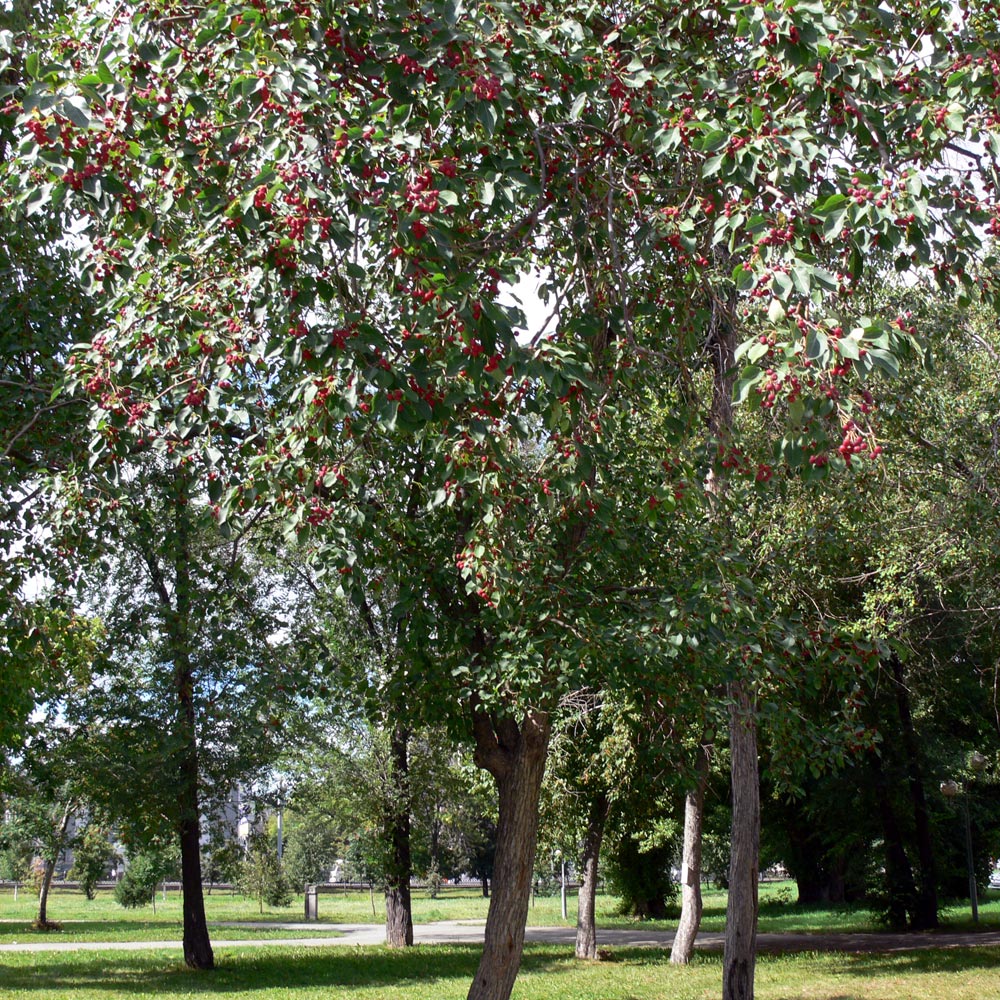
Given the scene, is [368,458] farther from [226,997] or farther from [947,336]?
[226,997]

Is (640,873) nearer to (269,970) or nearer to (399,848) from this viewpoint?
(399,848)

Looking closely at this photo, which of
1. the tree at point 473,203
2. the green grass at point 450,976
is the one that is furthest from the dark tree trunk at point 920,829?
the tree at point 473,203

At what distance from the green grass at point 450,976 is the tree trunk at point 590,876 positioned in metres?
0.50

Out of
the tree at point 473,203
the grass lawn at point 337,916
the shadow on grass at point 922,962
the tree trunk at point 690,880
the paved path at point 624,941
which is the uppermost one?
the tree at point 473,203

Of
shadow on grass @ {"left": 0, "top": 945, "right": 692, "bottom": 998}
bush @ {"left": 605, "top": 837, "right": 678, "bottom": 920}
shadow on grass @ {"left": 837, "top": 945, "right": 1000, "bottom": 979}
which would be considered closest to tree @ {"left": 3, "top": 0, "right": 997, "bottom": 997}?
shadow on grass @ {"left": 0, "top": 945, "right": 692, "bottom": 998}

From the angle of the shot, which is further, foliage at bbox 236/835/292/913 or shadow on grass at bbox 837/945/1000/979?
foliage at bbox 236/835/292/913

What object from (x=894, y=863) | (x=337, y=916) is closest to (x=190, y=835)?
(x=894, y=863)

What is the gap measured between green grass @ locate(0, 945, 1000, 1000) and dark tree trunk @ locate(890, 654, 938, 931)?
16.6ft

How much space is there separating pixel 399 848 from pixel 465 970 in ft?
12.5

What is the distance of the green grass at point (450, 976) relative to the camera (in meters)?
13.9

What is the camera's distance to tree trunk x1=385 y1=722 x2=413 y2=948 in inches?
819

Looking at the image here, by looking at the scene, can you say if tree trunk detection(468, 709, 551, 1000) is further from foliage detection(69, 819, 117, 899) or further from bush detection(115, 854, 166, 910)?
bush detection(115, 854, 166, 910)

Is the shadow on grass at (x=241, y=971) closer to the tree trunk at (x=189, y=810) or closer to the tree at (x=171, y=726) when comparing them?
the tree trunk at (x=189, y=810)

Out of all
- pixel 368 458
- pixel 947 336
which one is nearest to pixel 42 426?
pixel 368 458
